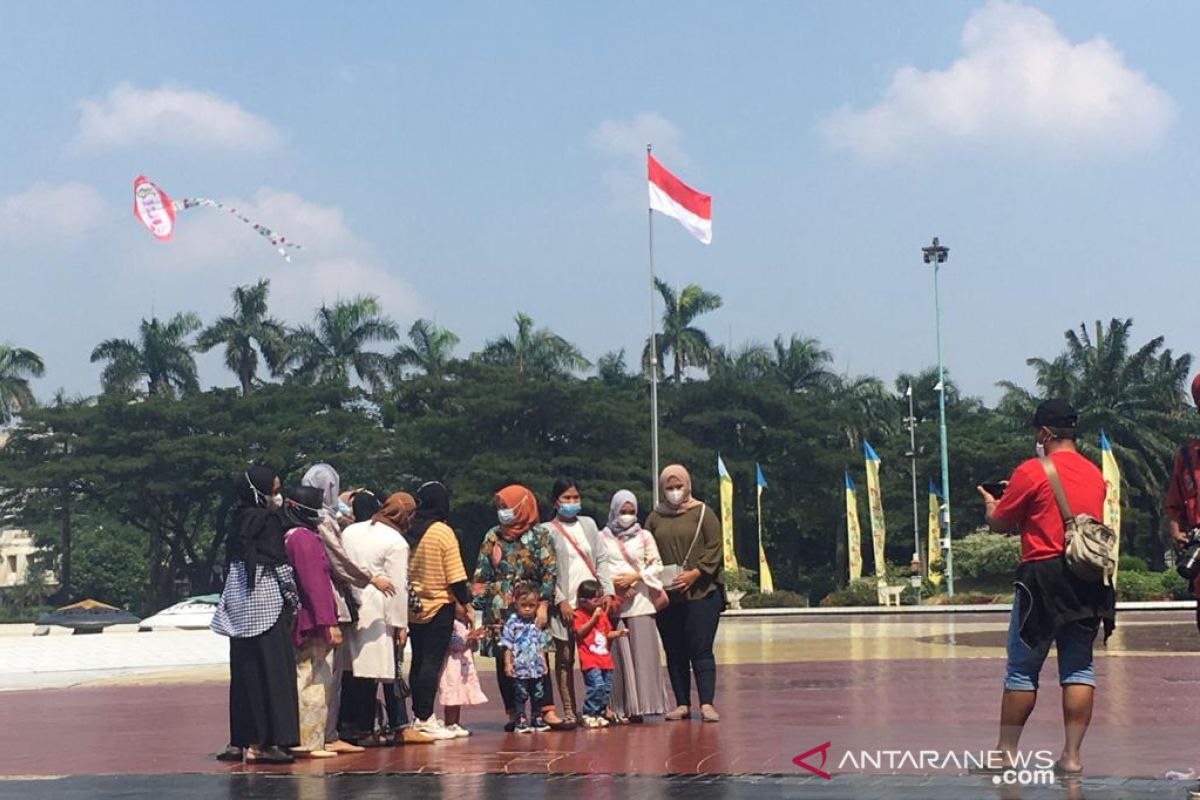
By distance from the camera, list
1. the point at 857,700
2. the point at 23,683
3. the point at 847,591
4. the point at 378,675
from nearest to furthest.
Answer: the point at 378,675 < the point at 857,700 < the point at 23,683 < the point at 847,591

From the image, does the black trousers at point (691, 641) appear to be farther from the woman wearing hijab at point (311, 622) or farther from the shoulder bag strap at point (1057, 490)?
the shoulder bag strap at point (1057, 490)

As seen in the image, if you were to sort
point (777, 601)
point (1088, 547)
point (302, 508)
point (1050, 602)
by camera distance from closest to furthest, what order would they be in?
point (1088, 547), point (1050, 602), point (302, 508), point (777, 601)

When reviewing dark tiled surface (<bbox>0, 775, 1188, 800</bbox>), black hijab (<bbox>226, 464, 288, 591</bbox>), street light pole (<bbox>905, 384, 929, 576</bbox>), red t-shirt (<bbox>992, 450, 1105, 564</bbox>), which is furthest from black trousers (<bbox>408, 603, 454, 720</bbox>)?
street light pole (<bbox>905, 384, 929, 576</bbox>)

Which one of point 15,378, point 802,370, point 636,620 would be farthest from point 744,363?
point 636,620

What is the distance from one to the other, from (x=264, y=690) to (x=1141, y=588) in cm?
3433

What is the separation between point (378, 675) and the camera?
9.48 metres

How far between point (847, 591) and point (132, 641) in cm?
2878

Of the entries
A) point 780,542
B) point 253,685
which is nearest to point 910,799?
point 253,685

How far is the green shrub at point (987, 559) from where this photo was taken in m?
48.6

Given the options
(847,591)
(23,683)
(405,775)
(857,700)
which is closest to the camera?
(405,775)

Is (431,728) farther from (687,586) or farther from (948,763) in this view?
(948,763)

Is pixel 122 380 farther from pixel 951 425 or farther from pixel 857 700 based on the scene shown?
pixel 857 700

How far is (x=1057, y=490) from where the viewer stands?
6934 millimetres

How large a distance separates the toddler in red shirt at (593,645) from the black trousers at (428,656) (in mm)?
887
